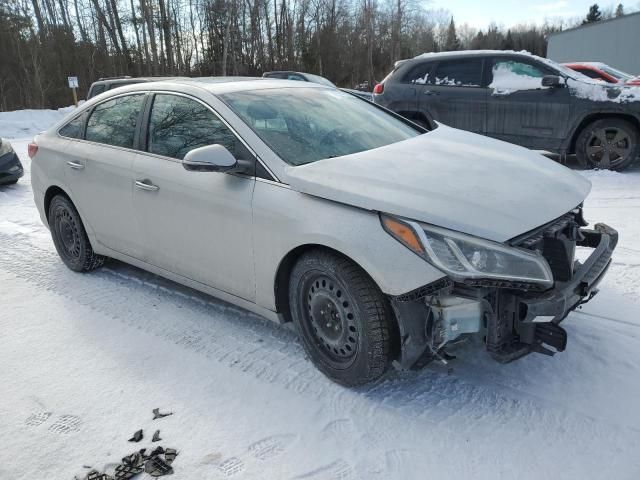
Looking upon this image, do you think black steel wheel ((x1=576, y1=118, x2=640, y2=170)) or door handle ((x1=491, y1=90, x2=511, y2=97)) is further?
door handle ((x1=491, y1=90, x2=511, y2=97))

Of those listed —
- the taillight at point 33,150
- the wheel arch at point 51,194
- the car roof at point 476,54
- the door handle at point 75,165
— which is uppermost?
the car roof at point 476,54

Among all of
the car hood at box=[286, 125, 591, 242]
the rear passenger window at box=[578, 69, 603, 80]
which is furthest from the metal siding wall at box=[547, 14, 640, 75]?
the car hood at box=[286, 125, 591, 242]

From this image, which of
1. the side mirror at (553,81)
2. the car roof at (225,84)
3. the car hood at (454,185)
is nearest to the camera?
the car hood at (454,185)

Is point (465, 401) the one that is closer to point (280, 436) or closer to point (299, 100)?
point (280, 436)

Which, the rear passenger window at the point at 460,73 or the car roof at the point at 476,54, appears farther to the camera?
the rear passenger window at the point at 460,73

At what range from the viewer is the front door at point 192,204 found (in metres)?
3.11

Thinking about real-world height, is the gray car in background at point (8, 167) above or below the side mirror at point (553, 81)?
below

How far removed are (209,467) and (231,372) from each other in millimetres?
765

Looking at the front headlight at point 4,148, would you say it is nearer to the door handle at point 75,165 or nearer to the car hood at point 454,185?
the door handle at point 75,165

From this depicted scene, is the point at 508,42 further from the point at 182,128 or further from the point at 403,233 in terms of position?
the point at 403,233

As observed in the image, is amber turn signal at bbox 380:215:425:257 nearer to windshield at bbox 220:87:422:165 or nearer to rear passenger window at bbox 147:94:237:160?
windshield at bbox 220:87:422:165

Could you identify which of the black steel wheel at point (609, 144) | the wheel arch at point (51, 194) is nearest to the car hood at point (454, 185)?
the wheel arch at point (51, 194)

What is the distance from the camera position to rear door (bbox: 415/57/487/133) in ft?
27.2

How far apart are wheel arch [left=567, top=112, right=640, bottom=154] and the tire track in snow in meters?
6.05
